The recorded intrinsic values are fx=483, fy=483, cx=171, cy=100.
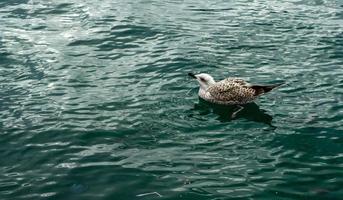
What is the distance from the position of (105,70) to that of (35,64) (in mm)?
3413

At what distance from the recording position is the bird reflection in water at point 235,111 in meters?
16.0

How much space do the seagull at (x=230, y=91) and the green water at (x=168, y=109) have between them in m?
0.39

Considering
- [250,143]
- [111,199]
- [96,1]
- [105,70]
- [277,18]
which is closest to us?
[111,199]

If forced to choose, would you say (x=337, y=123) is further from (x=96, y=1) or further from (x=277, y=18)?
(x=96, y=1)

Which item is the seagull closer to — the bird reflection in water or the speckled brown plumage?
the speckled brown plumage

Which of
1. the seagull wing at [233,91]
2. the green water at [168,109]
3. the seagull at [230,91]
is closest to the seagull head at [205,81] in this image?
the seagull at [230,91]

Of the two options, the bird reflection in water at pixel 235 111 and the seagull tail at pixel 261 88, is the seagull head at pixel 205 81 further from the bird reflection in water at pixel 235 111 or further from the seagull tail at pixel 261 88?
the seagull tail at pixel 261 88

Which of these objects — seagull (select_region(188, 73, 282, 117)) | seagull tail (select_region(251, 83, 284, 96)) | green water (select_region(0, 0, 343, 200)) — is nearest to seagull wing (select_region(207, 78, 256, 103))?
seagull (select_region(188, 73, 282, 117))

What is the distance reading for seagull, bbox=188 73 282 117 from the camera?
1684cm

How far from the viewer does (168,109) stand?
16.8 m

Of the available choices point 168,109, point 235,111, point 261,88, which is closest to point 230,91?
point 235,111

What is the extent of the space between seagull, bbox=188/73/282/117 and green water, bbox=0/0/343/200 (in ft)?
1.28

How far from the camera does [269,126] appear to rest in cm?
1523

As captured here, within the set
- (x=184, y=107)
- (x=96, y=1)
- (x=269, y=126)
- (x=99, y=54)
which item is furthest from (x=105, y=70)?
(x=96, y=1)
